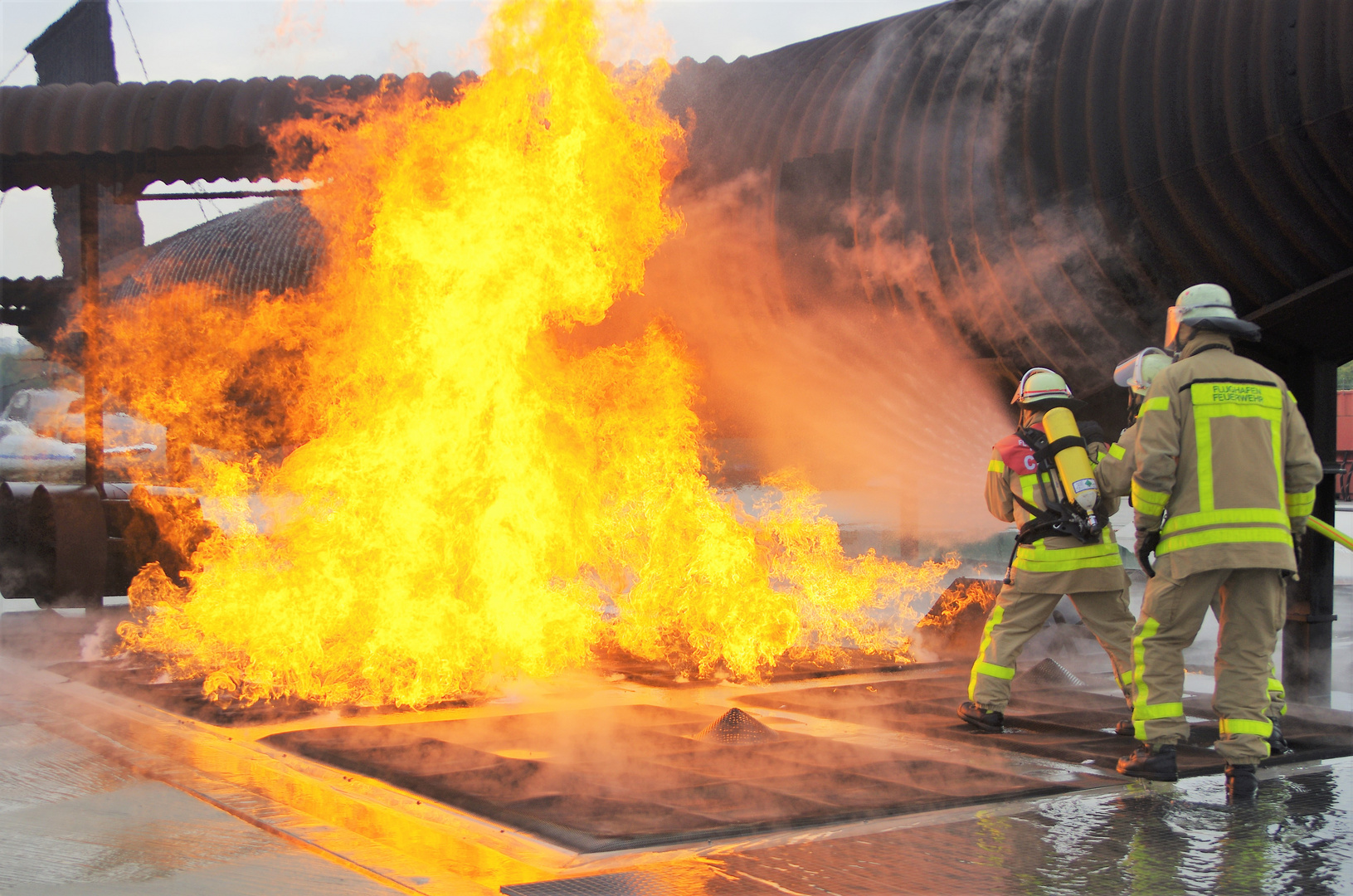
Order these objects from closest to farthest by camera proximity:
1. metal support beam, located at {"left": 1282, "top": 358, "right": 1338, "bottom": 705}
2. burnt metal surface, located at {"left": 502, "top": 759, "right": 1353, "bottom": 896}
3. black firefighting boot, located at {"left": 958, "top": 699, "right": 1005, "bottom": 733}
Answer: burnt metal surface, located at {"left": 502, "top": 759, "right": 1353, "bottom": 896}, black firefighting boot, located at {"left": 958, "top": 699, "right": 1005, "bottom": 733}, metal support beam, located at {"left": 1282, "top": 358, "right": 1338, "bottom": 705}

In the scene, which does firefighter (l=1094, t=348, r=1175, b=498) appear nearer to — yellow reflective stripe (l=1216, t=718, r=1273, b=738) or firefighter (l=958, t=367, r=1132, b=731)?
firefighter (l=958, t=367, r=1132, b=731)

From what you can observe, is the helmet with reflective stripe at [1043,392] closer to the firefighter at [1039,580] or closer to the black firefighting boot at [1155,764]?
the firefighter at [1039,580]

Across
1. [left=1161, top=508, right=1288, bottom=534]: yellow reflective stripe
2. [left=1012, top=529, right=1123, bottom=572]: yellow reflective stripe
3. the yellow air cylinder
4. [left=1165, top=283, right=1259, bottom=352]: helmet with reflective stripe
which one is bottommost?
[left=1012, top=529, right=1123, bottom=572]: yellow reflective stripe

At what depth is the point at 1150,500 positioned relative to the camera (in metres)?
4.45

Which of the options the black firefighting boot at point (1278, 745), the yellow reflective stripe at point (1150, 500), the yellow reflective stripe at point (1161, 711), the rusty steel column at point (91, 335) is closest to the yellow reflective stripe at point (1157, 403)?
the yellow reflective stripe at point (1150, 500)

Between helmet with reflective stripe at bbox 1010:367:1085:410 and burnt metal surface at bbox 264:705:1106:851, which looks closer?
burnt metal surface at bbox 264:705:1106:851

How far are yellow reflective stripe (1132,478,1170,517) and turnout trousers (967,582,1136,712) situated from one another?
0.90m

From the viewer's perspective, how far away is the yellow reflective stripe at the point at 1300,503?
14.9ft

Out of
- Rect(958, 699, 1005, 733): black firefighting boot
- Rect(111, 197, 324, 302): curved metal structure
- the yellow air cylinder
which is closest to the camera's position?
the yellow air cylinder

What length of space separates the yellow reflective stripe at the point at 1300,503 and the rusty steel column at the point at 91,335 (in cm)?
925

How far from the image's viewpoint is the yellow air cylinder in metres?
5.11

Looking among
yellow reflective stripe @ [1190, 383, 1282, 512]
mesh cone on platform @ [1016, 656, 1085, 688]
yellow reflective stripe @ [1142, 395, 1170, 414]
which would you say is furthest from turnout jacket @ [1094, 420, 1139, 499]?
mesh cone on platform @ [1016, 656, 1085, 688]

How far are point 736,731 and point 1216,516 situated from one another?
87.3 inches

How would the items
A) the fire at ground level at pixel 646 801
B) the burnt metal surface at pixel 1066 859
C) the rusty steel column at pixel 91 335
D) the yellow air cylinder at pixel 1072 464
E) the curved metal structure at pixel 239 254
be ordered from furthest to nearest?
the curved metal structure at pixel 239 254
the rusty steel column at pixel 91 335
the yellow air cylinder at pixel 1072 464
the fire at ground level at pixel 646 801
the burnt metal surface at pixel 1066 859
